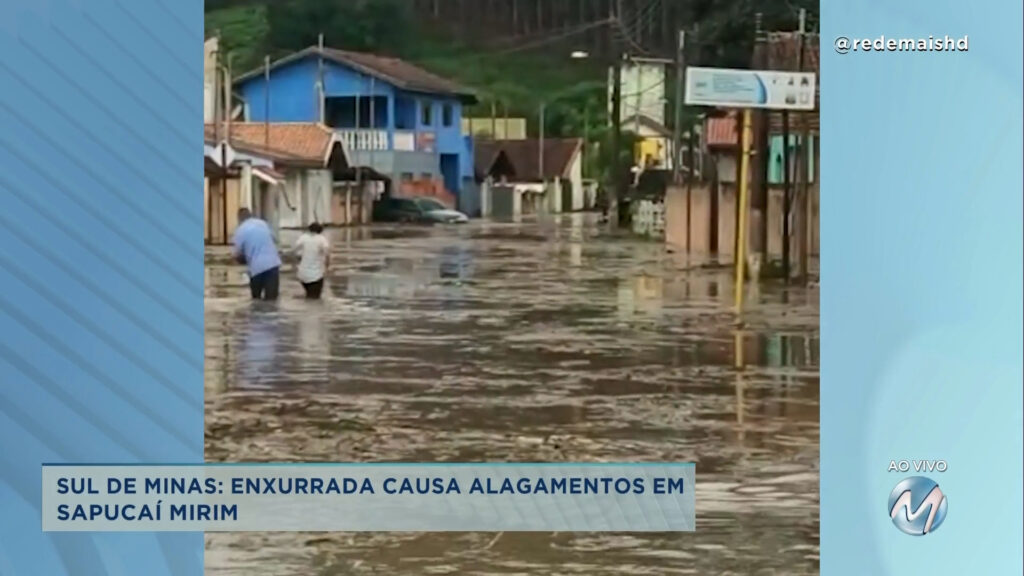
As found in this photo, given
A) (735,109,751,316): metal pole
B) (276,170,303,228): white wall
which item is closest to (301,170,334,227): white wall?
(276,170,303,228): white wall

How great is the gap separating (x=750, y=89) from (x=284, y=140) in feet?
2.85

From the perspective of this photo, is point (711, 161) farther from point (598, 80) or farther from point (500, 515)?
point (500, 515)

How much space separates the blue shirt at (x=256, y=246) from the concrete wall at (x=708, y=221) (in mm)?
745

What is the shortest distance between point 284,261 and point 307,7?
1.55 feet

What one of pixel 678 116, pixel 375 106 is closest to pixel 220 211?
pixel 375 106

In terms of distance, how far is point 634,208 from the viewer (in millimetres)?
2533

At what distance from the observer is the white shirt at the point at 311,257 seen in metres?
2.53

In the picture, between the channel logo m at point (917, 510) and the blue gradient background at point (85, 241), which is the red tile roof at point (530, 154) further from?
the channel logo m at point (917, 510)

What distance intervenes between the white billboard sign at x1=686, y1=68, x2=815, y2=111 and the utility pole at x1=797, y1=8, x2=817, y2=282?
0.08ft

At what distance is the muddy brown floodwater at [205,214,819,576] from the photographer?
95.5 inches

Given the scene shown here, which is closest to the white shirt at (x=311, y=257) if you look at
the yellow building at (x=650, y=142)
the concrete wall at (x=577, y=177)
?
the concrete wall at (x=577, y=177)

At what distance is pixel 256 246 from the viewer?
2498 mm

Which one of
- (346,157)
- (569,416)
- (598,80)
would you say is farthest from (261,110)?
(569,416)
